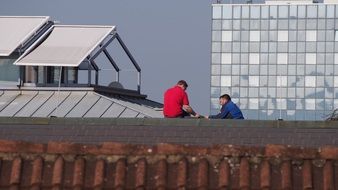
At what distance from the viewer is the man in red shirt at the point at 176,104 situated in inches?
950

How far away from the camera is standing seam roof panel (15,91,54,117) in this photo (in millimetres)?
46781

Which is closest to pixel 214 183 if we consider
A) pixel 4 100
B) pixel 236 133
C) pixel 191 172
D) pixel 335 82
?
pixel 191 172

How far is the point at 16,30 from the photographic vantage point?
51656 mm

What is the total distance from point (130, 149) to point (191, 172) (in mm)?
521

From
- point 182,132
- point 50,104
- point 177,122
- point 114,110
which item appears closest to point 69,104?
point 50,104

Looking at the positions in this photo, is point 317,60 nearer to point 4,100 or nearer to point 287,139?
point 4,100

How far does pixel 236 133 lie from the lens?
71.7 ft

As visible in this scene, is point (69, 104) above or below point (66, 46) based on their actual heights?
below

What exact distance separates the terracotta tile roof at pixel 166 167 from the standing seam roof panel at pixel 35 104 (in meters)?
35.9

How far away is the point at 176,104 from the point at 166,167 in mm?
14077

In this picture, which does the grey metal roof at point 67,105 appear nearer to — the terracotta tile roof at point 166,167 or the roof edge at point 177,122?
the roof edge at point 177,122

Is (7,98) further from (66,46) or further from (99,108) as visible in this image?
(66,46)

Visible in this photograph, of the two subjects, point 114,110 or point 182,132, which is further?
point 114,110

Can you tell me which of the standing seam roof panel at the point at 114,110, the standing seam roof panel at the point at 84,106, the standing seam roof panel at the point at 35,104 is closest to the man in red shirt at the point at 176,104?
the standing seam roof panel at the point at 84,106
